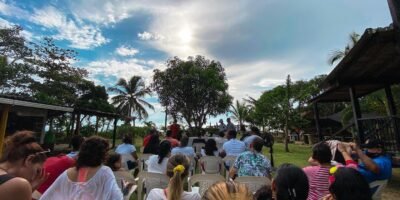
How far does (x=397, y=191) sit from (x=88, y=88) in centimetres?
2312

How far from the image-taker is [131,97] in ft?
111

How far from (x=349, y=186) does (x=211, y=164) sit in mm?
4485

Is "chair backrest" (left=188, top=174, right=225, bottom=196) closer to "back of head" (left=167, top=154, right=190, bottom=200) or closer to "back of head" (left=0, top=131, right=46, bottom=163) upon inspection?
"back of head" (left=167, top=154, right=190, bottom=200)

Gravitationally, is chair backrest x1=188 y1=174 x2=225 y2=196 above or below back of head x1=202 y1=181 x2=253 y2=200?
below

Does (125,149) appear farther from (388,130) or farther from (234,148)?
(388,130)

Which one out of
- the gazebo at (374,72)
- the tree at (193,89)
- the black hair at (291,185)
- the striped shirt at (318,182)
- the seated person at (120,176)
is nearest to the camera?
the black hair at (291,185)

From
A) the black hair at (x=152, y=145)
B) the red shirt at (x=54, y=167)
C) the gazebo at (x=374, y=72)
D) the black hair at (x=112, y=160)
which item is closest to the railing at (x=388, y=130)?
the gazebo at (x=374, y=72)

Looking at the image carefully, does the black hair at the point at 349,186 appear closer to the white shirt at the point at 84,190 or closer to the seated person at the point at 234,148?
the white shirt at the point at 84,190

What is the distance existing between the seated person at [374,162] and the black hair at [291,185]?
175 cm

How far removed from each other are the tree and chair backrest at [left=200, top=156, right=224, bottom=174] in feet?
48.1

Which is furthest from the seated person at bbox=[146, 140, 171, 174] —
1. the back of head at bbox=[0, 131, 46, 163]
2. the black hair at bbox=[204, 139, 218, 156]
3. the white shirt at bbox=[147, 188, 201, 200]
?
the back of head at bbox=[0, 131, 46, 163]

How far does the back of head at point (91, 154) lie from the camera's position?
2455 millimetres

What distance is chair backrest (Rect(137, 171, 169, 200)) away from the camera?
396cm

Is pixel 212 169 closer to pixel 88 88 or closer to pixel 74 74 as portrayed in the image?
pixel 74 74
